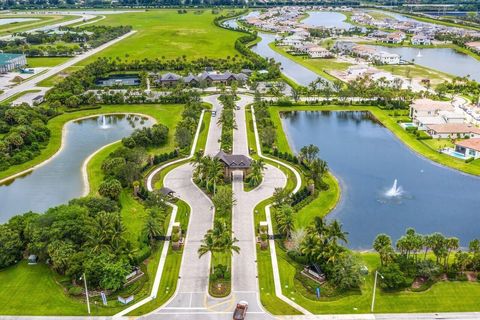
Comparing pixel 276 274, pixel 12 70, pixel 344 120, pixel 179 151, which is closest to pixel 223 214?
pixel 276 274

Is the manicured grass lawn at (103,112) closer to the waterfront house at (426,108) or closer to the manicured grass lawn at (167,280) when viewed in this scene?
the manicured grass lawn at (167,280)

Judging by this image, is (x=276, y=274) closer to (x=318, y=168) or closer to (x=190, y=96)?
(x=318, y=168)

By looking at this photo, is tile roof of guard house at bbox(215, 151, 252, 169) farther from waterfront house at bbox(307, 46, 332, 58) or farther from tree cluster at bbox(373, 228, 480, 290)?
waterfront house at bbox(307, 46, 332, 58)

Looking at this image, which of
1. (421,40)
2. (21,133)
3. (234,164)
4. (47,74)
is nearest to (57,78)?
(47,74)

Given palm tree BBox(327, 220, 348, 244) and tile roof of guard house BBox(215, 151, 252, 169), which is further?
tile roof of guard house BBox(215, 151, 252, 169)

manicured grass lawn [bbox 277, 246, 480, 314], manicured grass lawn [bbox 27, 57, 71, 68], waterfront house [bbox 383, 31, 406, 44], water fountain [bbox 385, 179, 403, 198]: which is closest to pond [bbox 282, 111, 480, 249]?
water fountain [bbox 385, 179, 403, 198]

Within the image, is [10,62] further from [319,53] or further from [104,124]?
[319,53]

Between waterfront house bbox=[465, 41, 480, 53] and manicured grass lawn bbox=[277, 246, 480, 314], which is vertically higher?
waterfront house bbox=[465, 41, 480, 53]
